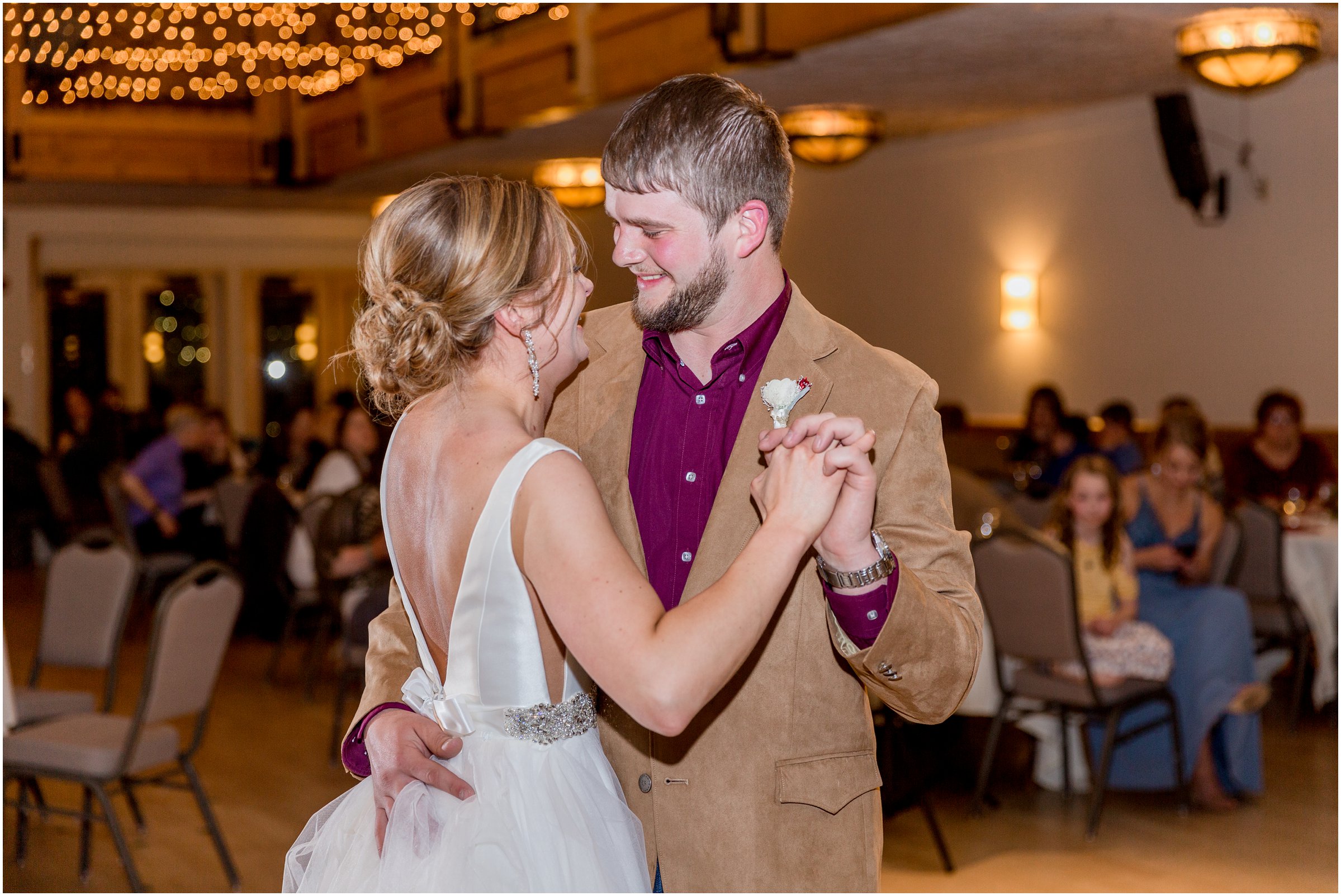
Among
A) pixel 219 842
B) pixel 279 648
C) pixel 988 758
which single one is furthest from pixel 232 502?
pixel 988 758

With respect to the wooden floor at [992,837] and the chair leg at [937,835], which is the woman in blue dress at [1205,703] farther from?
the chair leg at [937,835]

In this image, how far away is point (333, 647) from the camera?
7.80 m

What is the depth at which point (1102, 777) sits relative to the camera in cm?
448

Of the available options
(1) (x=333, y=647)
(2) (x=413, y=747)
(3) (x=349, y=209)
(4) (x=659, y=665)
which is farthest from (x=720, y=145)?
(3) (x=349, y=209)

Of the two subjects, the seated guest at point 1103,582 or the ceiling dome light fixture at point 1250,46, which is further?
the ceiling dome light fixture at point 1250,46

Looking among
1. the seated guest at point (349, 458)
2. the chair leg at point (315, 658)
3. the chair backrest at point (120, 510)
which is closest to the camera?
the chair leg at point (315, 658)

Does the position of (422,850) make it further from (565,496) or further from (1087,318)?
(1087,318)

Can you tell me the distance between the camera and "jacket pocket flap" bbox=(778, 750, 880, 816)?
5.20 ft

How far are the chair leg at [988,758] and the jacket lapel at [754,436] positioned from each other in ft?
10.9

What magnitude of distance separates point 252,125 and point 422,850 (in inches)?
477

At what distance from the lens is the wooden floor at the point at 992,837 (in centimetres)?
410

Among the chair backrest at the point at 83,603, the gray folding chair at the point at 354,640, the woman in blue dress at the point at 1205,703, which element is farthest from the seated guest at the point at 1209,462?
the chair backrest at the point at 83,603

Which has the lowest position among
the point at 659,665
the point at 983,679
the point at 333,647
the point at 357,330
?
the point at 333,647

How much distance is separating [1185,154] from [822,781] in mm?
7306
